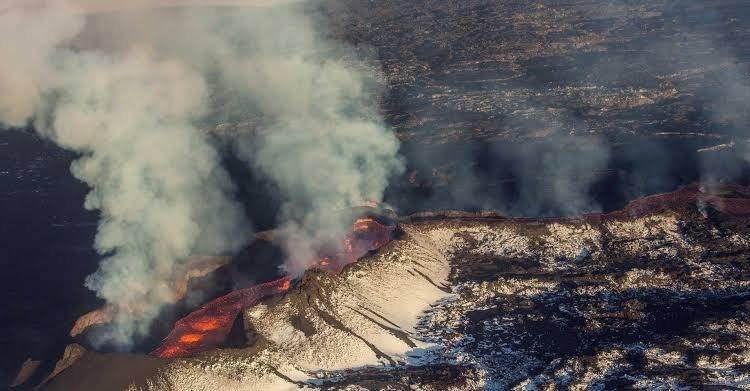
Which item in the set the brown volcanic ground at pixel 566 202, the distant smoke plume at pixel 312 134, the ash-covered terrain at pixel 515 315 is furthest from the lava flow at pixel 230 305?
the brown volcanic ground at pixel 566 202

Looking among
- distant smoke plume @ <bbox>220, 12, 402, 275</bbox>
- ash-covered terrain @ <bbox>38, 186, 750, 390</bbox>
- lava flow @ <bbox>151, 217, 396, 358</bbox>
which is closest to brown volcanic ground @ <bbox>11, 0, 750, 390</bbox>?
ash-covered terrain @ <bbox>38, 186, 750, 390</bbox>

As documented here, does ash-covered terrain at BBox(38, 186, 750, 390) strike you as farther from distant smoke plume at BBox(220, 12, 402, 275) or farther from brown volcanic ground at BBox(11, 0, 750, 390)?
distant smoke plume at BBox(220, 12, 402, 275)

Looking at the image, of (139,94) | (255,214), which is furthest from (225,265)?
(139,94)

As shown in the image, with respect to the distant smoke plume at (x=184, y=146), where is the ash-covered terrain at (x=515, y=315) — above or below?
below

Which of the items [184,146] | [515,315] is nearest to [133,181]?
[184,146]

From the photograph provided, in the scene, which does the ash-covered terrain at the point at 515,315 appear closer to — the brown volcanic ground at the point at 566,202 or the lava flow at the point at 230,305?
the brown volcanic ground at the point at 566,202
